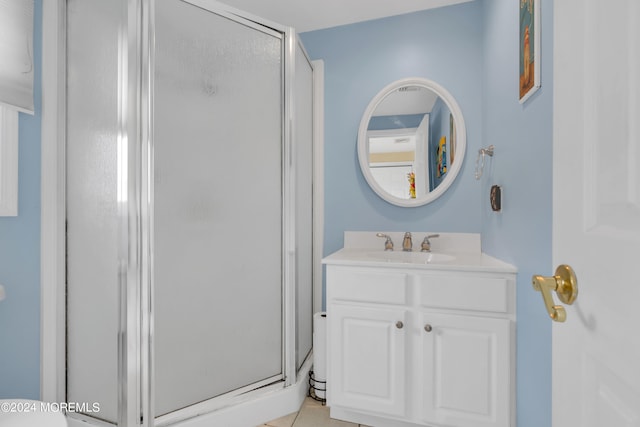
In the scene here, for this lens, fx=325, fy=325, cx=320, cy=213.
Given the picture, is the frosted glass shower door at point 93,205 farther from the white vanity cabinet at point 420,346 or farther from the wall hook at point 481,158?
the wall hook at point 481,158

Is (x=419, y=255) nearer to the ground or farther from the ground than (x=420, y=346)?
farther from the ground

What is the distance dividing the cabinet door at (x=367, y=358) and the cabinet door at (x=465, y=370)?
0.39 feet

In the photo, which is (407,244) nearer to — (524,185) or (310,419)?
(524,185)

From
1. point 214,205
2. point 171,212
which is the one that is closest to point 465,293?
point 214,205

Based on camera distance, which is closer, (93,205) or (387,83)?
(93,205)

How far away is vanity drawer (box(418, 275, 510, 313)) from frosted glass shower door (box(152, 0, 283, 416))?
78 centimetres

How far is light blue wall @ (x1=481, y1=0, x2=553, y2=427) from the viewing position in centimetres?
112

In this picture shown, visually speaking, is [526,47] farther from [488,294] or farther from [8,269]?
[8,269]

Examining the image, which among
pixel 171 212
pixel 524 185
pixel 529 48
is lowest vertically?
pixel 171 212

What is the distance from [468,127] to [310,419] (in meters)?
1.92
